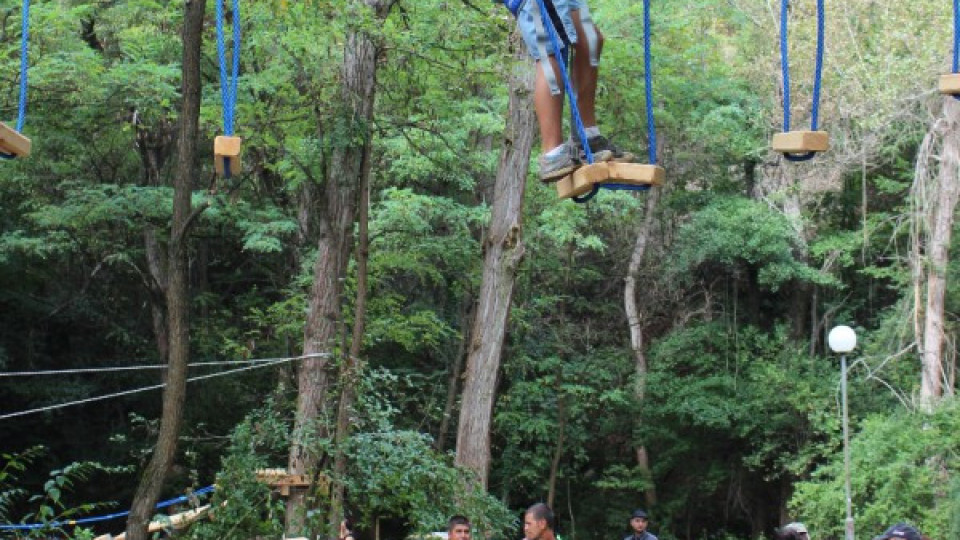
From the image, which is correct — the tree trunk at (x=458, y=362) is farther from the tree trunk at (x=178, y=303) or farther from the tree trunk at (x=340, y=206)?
the tree trunk at (x=178, y=303)

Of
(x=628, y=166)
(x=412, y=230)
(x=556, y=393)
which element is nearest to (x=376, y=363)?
(x=556, y=393)

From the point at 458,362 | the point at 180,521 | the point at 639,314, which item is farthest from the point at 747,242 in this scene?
the point at 180,521

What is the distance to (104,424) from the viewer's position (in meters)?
18.8

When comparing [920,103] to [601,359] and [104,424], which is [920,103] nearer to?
[601,359]

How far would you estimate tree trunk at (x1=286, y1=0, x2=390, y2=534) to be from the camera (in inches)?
417

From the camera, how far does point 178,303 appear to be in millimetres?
6637

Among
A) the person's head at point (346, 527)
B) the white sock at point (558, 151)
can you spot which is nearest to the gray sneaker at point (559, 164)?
the white sock at point (558, 151)

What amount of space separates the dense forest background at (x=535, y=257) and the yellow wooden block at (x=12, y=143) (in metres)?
5.34

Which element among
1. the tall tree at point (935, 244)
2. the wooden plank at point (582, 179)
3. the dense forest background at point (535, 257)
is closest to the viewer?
the wooden plank at point (582, 179)

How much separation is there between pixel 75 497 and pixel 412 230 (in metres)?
6.95

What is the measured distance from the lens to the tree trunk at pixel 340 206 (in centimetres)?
1059

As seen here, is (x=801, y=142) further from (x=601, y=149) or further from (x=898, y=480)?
(x=898, y=480)

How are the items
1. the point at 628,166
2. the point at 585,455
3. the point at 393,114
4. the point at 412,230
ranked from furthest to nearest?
1. the point at 585,455
2. the point at 412,230
3. the point at 393,114
4. the point at 628,166

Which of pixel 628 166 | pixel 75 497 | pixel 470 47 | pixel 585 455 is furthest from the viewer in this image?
pixel 585 455
